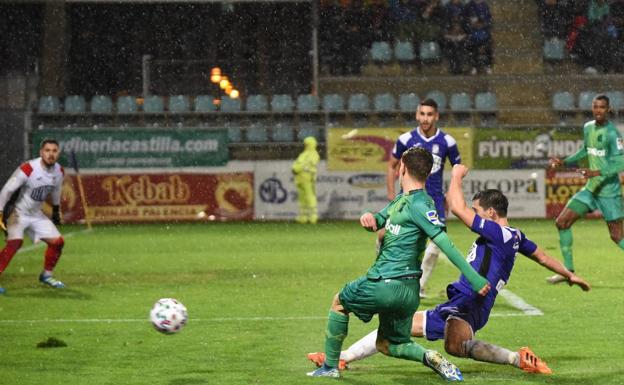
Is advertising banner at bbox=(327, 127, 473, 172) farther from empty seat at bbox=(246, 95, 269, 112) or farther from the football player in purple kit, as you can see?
the football player in purple kit

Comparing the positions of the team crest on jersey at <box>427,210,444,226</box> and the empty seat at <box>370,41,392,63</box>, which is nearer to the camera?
the team crest on jersey at <box>427,210,444,226</box>

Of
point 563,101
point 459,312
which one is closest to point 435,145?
point 459,312

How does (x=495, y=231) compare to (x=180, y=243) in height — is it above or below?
above

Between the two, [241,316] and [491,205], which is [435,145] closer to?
[241,316]

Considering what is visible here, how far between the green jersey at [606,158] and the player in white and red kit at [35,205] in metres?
6.46

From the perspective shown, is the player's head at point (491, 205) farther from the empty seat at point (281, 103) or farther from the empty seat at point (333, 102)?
the empty seat at point (281, 103)

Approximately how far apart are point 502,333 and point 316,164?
1737 cm

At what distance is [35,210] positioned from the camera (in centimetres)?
1470

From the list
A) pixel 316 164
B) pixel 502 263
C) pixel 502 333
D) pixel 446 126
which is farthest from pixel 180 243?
pixel 502 263

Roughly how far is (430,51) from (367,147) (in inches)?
232

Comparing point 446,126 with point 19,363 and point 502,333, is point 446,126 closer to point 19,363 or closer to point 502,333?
point 502,333

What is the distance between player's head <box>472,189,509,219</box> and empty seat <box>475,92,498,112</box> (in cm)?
2288

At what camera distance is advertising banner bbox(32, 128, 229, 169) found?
1114 inches

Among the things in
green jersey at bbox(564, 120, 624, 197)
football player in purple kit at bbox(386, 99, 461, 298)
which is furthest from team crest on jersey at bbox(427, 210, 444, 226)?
green jersey at bbox(564, 120, 624, 197)
